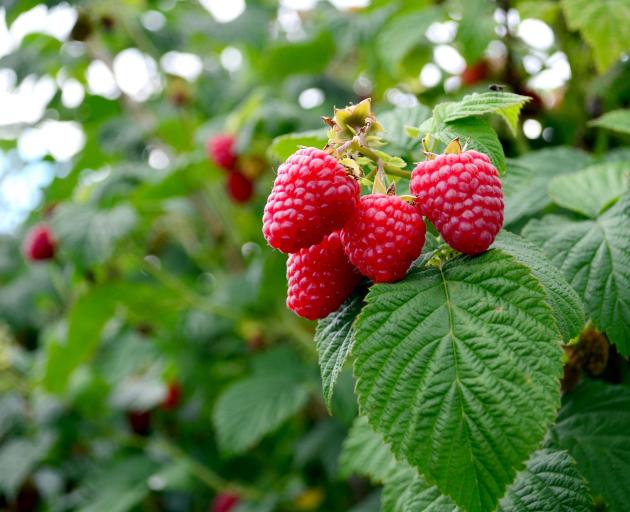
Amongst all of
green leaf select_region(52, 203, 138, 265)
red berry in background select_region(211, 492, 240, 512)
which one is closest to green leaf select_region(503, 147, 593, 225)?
green leaf select_region(52, 203, 138, 265)

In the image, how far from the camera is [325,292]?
0.75 metres

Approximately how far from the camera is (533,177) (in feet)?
3.75

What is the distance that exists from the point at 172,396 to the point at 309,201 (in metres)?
2.00

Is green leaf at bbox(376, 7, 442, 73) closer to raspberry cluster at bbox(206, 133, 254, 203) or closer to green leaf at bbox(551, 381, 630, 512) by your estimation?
raspberry cluster at bbox(206, 133, 254, 203)

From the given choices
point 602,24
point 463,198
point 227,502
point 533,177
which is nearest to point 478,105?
point 463,198

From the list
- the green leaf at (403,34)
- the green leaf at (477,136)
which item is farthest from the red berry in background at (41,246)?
the green leaf at (477,136)

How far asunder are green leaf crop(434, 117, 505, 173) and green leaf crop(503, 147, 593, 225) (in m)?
0.14

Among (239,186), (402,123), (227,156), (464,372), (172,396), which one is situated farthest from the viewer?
(172,396)

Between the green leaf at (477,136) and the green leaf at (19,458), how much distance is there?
2.00 m

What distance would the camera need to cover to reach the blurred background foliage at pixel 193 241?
1.71 m

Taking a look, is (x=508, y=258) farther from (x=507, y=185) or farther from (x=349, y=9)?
(x=349, y=9)

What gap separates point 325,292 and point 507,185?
0.34 m

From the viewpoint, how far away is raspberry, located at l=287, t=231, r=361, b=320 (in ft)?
2.47

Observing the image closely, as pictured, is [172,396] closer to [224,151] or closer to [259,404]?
[259,404]
